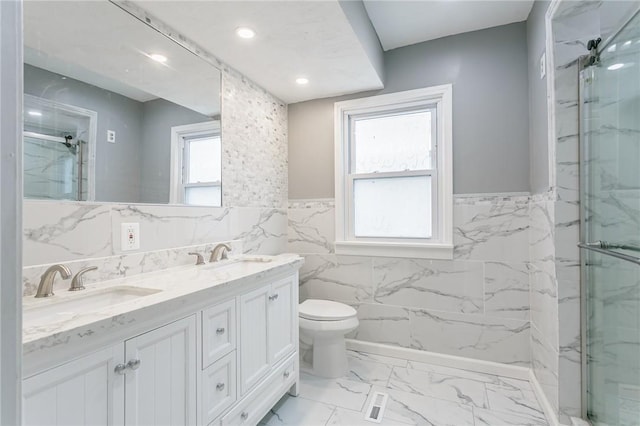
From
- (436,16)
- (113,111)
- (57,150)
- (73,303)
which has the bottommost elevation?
(73,303)

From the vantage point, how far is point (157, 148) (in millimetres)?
1704

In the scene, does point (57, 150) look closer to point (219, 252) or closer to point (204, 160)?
point (204, 160)

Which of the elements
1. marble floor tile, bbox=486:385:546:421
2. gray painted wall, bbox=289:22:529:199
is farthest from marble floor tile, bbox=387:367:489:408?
gray painted wall, bbox=289:22:529:199

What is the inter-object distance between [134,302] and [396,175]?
2.08 m

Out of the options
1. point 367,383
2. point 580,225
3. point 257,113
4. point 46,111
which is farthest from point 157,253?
point 580,225

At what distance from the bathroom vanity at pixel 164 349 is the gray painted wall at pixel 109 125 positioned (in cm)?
45

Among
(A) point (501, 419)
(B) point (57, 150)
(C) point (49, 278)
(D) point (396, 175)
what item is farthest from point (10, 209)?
(D) point (396, 175)

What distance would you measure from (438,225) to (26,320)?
2.38m

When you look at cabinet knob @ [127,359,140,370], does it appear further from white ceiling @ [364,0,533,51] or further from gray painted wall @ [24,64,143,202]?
white ceiling @ [364,0,533,51]

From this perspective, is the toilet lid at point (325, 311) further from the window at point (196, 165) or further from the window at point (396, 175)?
the window at point (196, 165)

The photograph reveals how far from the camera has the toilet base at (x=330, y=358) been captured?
221 centimetres

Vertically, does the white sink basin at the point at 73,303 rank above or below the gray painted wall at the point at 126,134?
below

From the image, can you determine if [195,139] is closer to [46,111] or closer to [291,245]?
[46,111]

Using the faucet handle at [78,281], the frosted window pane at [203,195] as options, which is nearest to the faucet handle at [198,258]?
the frosted window pane at [203,195]
